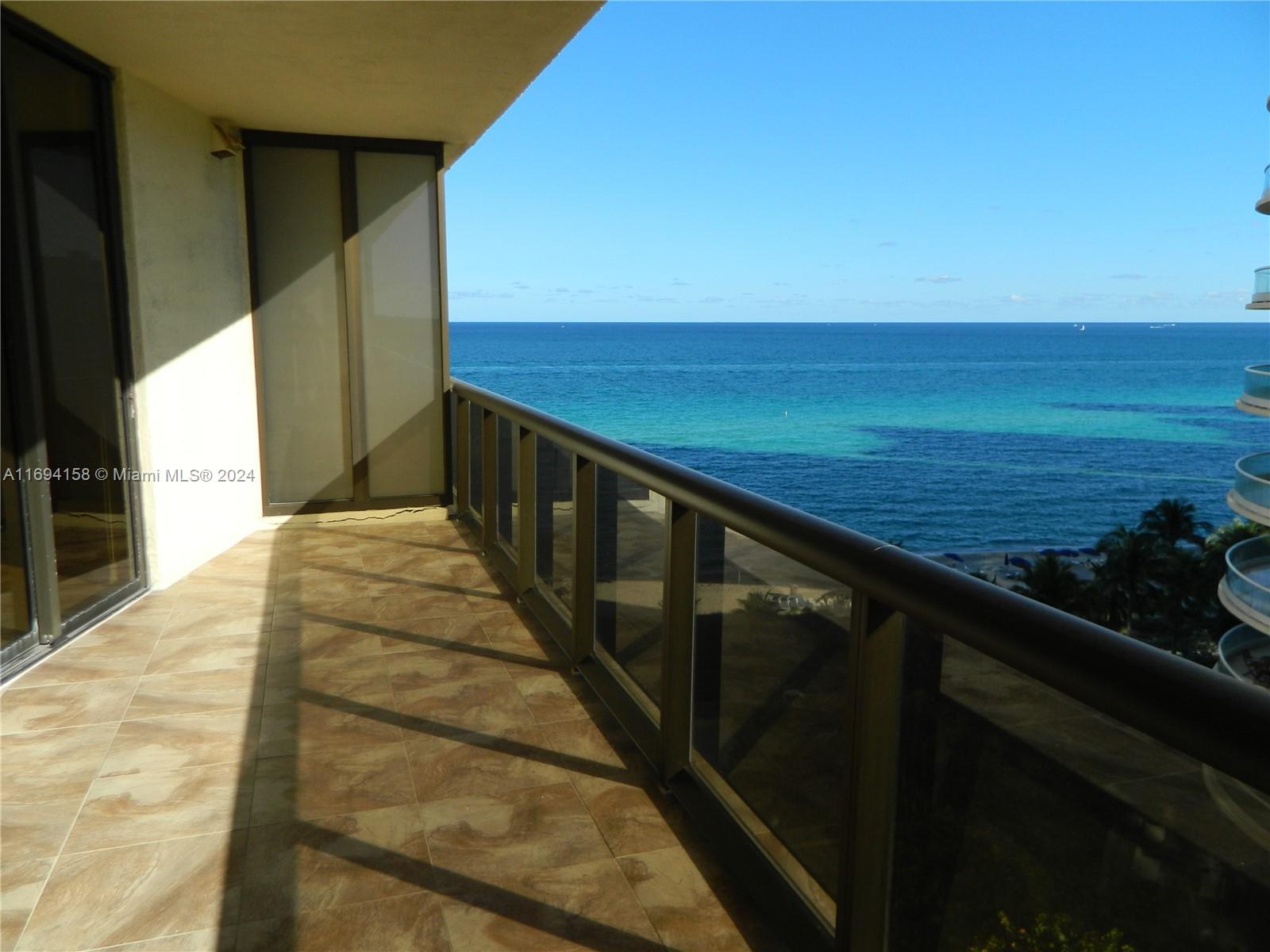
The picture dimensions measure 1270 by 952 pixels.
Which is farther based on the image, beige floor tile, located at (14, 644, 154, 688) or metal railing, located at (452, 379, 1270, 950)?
beige floor tile, located at (14, 644, 154, 688)

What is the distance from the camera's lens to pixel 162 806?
2.68 m

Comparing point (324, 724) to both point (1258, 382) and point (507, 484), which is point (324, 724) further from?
point (1258, 382)

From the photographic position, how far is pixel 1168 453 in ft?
189

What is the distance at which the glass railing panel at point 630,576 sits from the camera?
286 centimetres

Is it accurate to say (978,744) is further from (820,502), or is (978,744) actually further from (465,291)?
(465,291)

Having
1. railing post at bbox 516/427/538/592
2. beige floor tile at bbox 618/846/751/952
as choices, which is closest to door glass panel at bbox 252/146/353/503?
railing post at bbox 516/427/538/592

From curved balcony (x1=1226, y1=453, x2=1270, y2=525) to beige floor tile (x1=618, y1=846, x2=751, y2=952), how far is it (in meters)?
35.4

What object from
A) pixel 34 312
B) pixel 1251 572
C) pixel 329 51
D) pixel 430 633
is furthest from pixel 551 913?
pixel 1251 572

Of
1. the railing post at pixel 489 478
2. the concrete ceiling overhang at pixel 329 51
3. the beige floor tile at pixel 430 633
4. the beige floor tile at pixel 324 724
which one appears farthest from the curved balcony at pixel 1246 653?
the beige floor tile at pixel 324 724

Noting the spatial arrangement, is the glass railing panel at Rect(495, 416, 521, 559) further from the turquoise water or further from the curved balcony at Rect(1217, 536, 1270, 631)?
the turquoise water

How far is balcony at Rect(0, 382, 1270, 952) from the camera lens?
1.14 metres

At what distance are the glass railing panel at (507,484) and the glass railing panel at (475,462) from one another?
318 millimetres

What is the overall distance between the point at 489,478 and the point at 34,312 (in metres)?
2.37

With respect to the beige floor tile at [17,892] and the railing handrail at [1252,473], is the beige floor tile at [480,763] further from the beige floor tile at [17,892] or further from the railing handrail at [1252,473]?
the railing handrail at [1252,473]
